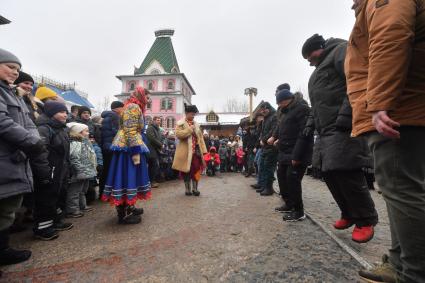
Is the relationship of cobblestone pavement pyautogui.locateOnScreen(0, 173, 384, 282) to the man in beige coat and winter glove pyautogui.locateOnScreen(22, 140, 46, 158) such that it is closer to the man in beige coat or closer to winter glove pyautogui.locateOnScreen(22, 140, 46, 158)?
the man in beige coat

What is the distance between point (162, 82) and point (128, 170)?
48179 mm

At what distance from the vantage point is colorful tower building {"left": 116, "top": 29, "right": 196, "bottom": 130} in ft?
156

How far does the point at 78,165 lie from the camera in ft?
13.3

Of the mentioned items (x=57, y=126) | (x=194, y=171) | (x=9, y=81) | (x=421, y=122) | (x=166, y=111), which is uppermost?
(x=166, y=111)

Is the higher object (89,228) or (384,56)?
(384,56)

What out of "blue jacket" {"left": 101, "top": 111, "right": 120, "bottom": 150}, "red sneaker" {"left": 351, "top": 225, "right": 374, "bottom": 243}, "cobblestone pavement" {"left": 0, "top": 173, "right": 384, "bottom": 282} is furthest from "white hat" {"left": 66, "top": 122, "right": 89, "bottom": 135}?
"red sneaker" {"left": 351, "top": 225, "right": 374, "bottom": 243}

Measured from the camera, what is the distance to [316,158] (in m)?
2.85

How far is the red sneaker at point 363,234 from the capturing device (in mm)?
2414

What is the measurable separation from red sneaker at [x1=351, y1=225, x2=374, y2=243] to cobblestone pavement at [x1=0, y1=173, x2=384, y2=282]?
0.15 m

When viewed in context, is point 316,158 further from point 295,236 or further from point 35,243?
point 35,243

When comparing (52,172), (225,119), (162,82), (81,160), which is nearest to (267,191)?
(81,160)

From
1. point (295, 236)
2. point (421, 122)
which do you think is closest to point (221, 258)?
point (295, 236)

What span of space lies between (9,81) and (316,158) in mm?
3123

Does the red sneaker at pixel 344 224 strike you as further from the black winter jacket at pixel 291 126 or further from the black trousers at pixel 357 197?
the black winter jacket at pixel 291 126
